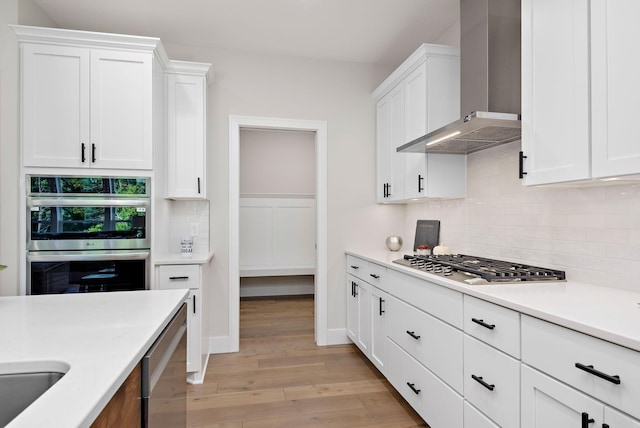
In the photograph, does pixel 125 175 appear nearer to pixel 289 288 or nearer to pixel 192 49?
pixel 192 49

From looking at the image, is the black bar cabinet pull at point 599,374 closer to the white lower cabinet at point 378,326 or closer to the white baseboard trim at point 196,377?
the white lower cabinet at point 378,326

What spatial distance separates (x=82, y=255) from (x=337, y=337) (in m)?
2.37

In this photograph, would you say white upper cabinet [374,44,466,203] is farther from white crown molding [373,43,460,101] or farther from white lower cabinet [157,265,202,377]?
white lower cabinet [157,265,202,377]

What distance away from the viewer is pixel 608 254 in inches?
65.9

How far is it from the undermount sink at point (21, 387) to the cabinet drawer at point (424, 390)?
166cm

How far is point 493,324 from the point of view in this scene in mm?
1493

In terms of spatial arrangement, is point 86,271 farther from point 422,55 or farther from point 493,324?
point 422,55

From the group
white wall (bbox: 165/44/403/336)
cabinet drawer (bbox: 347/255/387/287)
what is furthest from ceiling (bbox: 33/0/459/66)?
cabinet drawer (bbox: 347/255/387/287)

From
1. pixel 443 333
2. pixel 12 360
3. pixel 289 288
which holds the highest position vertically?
pixel 12 360

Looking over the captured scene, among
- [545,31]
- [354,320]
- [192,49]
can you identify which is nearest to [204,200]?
[192,49]

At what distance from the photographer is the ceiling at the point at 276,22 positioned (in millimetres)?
2732

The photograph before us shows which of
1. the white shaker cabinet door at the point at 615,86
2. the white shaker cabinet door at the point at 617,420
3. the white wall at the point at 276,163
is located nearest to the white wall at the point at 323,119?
the white wall at the point at 276,163

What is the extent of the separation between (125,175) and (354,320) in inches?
90.8

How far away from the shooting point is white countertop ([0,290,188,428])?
655 mm
